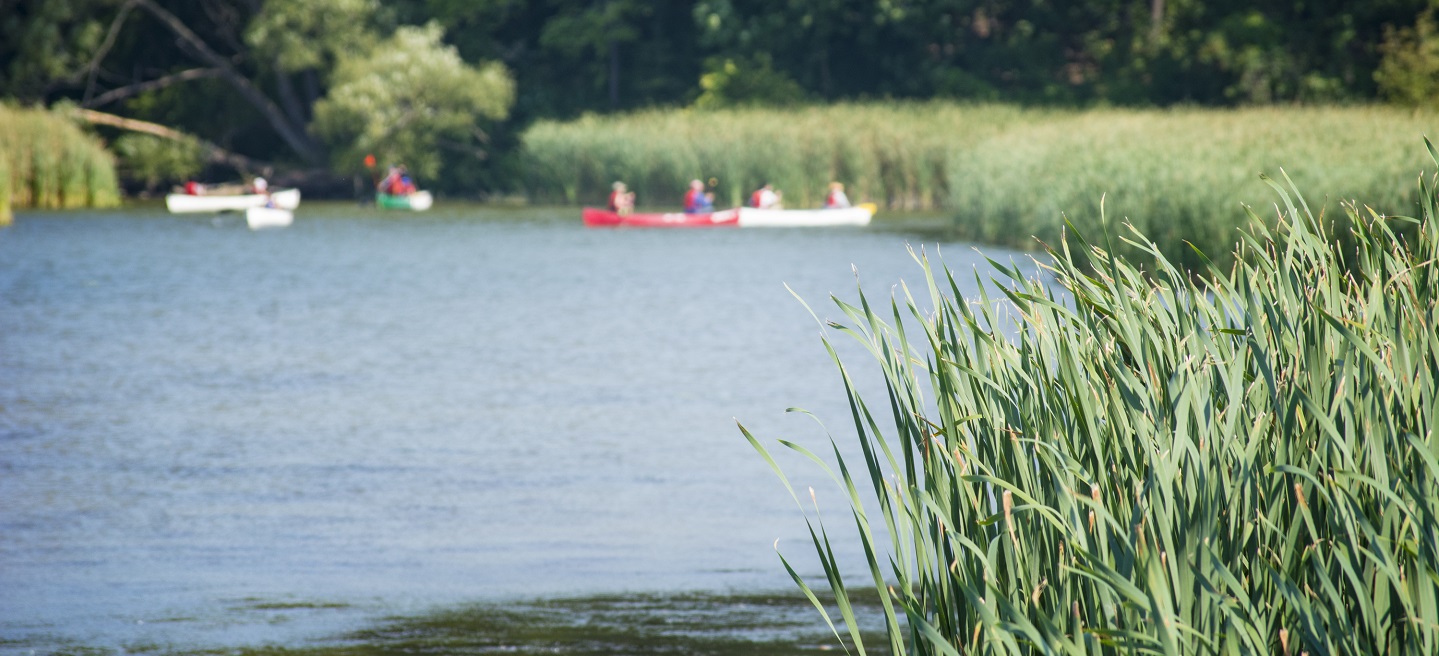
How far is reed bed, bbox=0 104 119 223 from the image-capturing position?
110 ft

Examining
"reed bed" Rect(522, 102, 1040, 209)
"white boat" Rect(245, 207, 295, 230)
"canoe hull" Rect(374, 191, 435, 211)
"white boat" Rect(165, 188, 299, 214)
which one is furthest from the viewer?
"canoe hull" Rect(374, 191, 435, 211)

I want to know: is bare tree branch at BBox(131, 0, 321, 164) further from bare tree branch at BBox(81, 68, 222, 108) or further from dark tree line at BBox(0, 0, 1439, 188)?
bare tree branch at BBox(81, 68, 222, 108)

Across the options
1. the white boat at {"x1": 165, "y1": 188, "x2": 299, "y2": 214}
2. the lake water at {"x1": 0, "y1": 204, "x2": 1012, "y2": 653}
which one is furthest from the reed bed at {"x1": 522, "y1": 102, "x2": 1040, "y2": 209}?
the lake water at {"x1": 0, "y1": 204, "x2": 1012, "y2": 653}

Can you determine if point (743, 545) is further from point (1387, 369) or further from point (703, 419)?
point (1387, 369)

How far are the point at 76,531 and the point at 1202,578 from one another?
18.0 feet

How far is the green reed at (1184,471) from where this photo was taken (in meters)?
2.72

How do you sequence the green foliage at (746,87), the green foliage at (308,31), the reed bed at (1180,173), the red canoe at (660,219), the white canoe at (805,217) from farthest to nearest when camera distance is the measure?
the green foliage at (746,87) → the green foliage at (308,31) → the red canoe at (660,219) → the white canoe at (805,217) → the reed bed at (1180,173)

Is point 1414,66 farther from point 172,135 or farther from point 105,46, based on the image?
point 105,46

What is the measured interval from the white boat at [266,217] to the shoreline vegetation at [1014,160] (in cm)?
890

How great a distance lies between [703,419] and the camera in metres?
9.96

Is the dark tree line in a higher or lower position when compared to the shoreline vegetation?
higher

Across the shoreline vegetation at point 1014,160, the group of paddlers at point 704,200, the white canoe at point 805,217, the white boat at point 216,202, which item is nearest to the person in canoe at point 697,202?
the group of paddlers at point 704,200

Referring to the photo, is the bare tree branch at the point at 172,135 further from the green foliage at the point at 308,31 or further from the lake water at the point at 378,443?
the lake water at the point at 378,443

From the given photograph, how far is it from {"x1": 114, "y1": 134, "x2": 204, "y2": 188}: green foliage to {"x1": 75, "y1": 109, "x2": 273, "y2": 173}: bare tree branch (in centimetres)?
15
